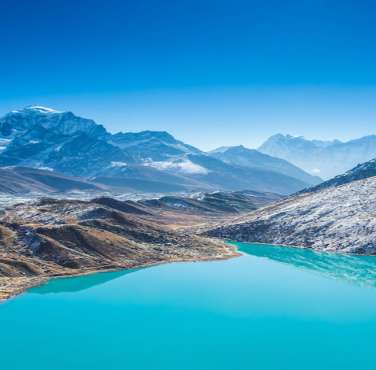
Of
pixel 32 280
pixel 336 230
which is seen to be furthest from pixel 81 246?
pixel 336 230

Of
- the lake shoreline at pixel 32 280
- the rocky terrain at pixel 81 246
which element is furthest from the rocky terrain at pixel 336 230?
the lake shoreline at pixel 32 280

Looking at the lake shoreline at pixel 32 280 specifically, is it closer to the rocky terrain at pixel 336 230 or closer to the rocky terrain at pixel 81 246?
the rocky terrain at pixel 81 246

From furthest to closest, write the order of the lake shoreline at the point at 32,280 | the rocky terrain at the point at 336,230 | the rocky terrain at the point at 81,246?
the rocky terrain at the point at 336,230 < the rocky terrain at the point at 81,246 < the lake shoreline at the point at 32,280

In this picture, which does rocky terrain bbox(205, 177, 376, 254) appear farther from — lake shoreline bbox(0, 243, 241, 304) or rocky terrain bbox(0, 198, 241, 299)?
lake shoreline bbox(0, 243, 241, 304)

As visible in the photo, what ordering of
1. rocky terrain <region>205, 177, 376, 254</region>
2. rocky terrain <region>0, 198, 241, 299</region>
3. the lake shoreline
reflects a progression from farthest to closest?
rocky terrain <region>205, 177, 376, 254</region>
rocky terrain <region>0, 198, 241, 299</region>
the lake shoreline

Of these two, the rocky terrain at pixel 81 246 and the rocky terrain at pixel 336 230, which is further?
the rocky terrain at pixel 336 230

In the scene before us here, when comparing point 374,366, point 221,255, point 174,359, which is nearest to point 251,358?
point 174,359

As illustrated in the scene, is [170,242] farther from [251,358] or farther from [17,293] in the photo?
[251,358]

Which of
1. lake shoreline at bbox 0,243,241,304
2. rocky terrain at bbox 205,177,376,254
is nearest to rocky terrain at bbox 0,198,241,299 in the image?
lake shoreline at bbox 0,243,241,304

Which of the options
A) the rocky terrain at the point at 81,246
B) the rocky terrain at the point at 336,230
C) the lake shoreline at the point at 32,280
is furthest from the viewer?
the rocky terrain at the point at 336,230
